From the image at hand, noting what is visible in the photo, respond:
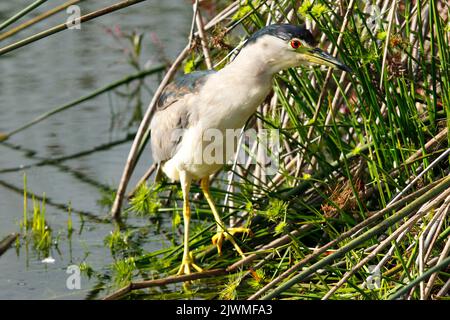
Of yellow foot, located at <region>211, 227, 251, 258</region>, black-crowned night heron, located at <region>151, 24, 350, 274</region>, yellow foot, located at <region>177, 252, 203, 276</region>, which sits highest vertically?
black-crowned night heron, located at <region>151, 24, 350, 274</region>

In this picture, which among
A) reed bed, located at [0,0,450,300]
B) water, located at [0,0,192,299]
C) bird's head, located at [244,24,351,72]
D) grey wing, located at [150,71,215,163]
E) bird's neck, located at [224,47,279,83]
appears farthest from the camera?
water, located at [0,0,192,299]

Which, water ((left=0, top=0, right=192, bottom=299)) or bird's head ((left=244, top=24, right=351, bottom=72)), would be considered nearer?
bird's head ((left=244, top=24, right=351, bottom=72))

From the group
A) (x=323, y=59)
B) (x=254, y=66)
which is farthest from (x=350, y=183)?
(x=254, y=66)

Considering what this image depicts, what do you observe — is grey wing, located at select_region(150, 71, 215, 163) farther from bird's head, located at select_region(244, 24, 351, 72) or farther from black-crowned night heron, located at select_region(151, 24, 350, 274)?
bird's head, located at select_region(244, 24, 351, 72)

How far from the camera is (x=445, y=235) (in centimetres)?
374

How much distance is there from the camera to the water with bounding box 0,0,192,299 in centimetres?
490

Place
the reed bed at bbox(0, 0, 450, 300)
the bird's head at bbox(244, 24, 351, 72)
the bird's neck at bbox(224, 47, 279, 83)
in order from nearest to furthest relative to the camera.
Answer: the reed bed at bbox(0, 0, 450, 300)
the bird's head at bbox(244, 24, 351, 72)
the bird's neck at bbox(224, 47, 279, 83)

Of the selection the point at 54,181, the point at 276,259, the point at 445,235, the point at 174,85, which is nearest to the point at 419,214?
the point at 445,235

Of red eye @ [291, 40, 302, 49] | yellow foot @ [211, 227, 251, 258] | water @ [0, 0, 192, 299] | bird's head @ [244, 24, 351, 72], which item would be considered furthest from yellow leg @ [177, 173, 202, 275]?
red eye @ [291, 40, 302, 49]

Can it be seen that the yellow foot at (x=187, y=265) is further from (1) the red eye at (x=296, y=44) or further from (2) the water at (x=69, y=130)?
(1) the red eye at (x=296, y=44)

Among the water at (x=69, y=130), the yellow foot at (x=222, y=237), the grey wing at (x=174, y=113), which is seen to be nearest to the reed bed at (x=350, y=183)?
the yellow foot at (x=222, y=237)

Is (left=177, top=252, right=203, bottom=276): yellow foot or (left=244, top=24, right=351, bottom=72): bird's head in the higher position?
(left=244, top=24, right=351, bottom=72): bird's head
